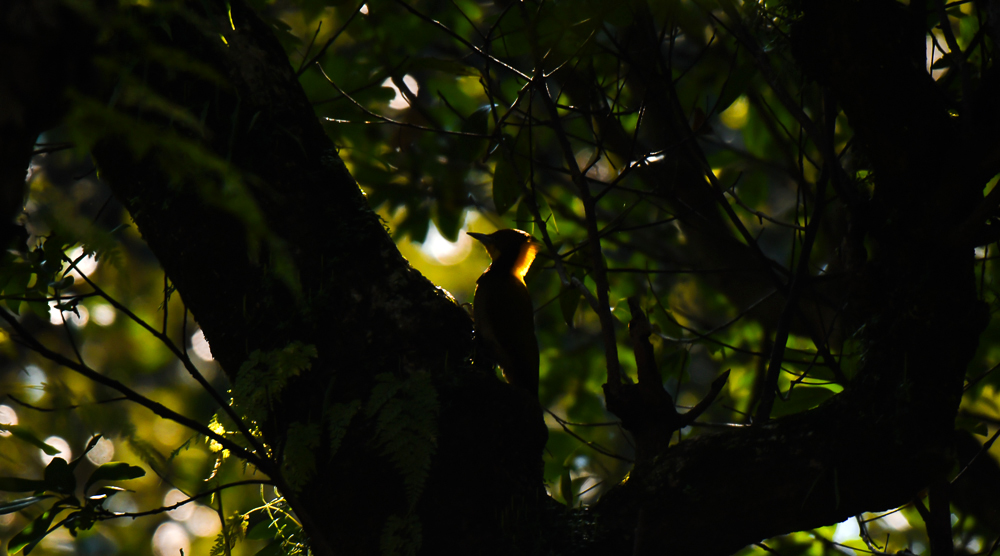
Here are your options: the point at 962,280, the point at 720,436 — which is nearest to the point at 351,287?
the point at 720,436

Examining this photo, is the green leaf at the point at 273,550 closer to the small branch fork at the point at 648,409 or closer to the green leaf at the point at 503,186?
the small branch fork at the point at 648,409

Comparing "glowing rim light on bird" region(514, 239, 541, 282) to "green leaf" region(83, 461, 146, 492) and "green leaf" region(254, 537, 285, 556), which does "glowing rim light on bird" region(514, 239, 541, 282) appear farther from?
"green leaf" region(83, 461, 146, 492)

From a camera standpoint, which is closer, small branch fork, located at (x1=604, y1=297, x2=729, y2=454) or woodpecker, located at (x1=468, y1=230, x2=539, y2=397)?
small branch fork, located at (x1=604, y1=297, x2=729, y2=454)

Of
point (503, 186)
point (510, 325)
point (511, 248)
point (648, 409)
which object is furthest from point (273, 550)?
point (511, 248)

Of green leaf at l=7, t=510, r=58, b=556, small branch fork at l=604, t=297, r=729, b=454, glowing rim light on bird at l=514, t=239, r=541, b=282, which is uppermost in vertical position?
glowing rim light on bird at l=514, t=239, r=541, b=282

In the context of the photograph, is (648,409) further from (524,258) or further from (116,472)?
(524,258)

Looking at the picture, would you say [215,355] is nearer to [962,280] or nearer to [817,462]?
[817,462]

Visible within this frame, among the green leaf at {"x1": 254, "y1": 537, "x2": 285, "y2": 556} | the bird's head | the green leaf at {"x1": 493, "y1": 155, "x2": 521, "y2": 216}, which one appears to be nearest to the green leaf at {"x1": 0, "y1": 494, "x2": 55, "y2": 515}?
the green leaf at {"x1": 254, "y1": 537, "x2": 285, "y2": 556}

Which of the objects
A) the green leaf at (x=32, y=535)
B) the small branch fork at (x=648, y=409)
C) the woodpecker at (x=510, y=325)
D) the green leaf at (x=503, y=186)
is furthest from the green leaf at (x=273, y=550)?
the woodpecker at (x=510, y=325)

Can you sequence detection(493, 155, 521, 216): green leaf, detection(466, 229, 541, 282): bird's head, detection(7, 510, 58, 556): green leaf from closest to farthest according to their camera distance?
detection(7, 510, 58, 556): green leaf, detection(493, 155, 521, 216): green leaf, detection(466, 229, 541, 282): bird's head

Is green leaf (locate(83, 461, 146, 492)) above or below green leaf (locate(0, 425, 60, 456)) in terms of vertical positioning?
below

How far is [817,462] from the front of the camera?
168cm

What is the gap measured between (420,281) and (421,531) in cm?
70

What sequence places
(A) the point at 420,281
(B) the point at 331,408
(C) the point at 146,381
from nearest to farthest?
(B) the point at 331,408
(A) the point at 420,281
(C) the point at 146,381
